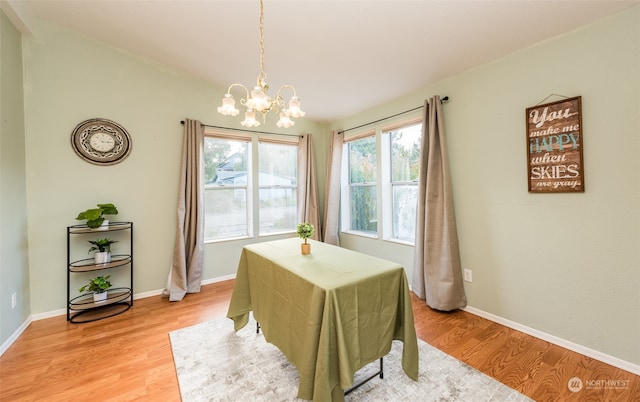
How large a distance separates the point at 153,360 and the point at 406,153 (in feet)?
10.6

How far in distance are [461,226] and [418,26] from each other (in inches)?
73.2

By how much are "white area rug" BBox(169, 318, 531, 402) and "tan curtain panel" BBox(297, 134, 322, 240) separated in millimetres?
2180

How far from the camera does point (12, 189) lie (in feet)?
7.21

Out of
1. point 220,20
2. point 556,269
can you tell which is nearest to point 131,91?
point 220,20

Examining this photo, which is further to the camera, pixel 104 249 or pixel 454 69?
pixel 104 249

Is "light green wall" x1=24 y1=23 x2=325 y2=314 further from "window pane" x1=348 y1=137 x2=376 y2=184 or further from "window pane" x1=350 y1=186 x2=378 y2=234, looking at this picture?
"window pane" x1=350 y1=186 x2=378 y2=234

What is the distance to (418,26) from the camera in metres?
1.99

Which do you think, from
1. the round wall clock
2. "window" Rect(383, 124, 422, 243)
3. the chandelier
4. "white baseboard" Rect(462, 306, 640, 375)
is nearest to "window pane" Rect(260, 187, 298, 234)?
"window" Rect(383, 124, 422, 243)

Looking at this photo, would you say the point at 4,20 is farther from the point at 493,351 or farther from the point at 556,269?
the point at 556,269

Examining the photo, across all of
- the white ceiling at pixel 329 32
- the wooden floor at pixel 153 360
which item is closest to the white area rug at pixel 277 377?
the wooden floor at pixel 153 360

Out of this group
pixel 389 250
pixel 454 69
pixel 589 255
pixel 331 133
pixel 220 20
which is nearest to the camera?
pixel 589 255

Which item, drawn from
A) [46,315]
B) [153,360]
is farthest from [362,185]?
[46,315]

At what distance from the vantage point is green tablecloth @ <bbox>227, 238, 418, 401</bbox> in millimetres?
1301

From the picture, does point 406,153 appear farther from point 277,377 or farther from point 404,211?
point 277,377
